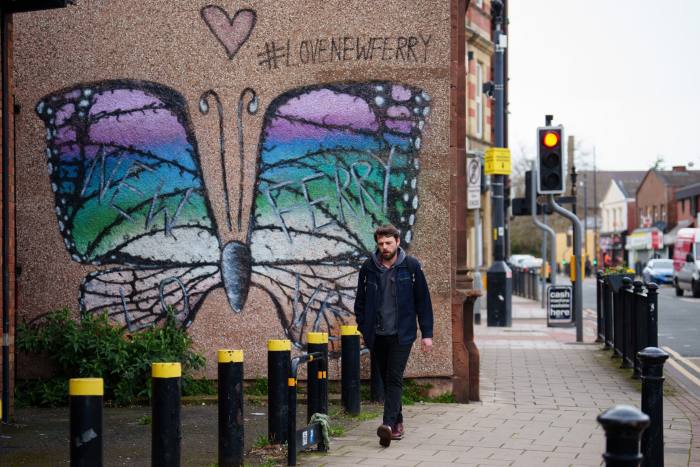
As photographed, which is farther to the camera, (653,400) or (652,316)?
(652,316)

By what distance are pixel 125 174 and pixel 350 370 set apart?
10.4ft

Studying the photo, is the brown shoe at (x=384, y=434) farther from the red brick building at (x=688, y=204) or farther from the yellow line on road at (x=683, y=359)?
the red brick building at (x=688, y=204)

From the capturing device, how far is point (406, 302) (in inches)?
340

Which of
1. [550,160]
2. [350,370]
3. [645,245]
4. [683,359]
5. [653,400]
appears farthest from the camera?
[645,245]

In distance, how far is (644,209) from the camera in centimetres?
9775

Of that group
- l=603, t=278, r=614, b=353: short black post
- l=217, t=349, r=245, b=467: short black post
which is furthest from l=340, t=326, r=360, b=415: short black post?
l=603, t=278, r=614, b=353: short black post

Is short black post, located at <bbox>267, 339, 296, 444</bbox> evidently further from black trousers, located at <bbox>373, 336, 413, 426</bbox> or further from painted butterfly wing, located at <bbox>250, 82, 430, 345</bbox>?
painted butterfly wing, located at <bbox>250, 82, 430, 345</bbox>

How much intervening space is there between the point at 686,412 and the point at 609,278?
5.73m

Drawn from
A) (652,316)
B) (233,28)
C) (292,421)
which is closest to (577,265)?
(652,316)

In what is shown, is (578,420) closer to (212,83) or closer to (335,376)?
(335,376)

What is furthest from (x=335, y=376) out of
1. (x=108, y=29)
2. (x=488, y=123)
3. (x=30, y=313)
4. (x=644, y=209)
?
(x=644, y=209)

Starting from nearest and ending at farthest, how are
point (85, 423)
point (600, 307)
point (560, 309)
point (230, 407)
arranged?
point (85, 423)
point (230, 407)
point (600, 307)
point (560, 309)

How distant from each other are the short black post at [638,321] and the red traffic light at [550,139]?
5.48 m

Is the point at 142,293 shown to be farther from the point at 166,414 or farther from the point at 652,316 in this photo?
the point at 652,316
